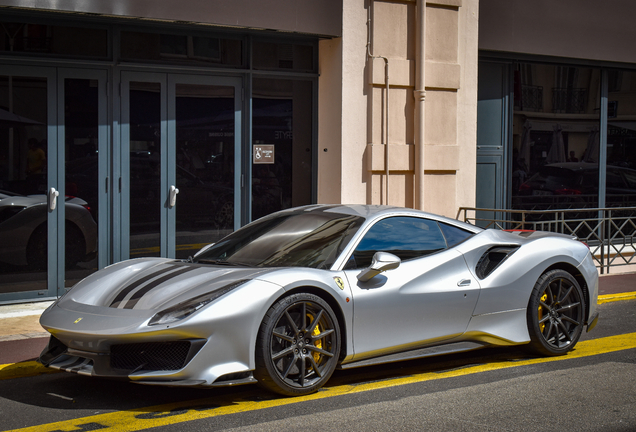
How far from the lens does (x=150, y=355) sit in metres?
4.81

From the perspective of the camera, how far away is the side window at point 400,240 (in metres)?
5.73

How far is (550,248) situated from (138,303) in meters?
Answer: 3.55

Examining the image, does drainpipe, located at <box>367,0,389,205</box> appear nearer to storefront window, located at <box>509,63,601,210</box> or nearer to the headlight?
storefront window, located at <box>509,63,601,210</box>

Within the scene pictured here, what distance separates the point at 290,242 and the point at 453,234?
1.40 meters

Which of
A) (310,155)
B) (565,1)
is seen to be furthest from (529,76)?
(310,155)

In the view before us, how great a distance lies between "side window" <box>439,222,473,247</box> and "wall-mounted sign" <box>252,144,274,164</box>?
15.6ft

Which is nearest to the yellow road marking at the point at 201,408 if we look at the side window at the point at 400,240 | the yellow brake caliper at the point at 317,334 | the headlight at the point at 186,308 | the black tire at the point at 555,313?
the yellow brake caliper at the point at 317,334

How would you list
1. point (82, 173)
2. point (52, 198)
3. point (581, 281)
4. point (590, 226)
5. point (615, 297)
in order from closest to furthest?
point (581, 281)
point (52, 198)
point (82, 173)
point (615, 297)
point (590, 226)

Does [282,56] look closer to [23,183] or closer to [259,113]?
[259,113]

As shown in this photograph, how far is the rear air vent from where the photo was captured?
625cm

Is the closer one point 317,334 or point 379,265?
point 317,334

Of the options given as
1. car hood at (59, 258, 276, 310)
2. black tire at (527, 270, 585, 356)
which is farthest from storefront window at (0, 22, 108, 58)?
black tire at (527, 270, 585, 356)

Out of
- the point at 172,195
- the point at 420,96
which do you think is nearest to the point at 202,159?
the point at 172,195

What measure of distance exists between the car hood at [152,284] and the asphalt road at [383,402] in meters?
0.66
